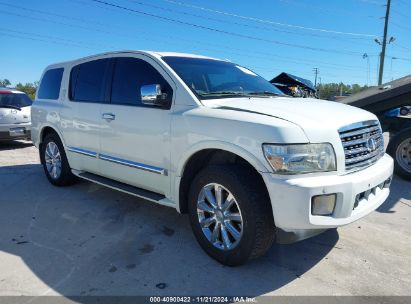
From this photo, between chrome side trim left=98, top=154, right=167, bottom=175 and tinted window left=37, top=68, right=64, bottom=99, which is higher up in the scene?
tinted window left=37, top=68, right=64, bottom=99

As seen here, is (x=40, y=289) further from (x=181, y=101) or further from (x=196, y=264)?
(x=181, y=101)

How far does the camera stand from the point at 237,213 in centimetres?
322

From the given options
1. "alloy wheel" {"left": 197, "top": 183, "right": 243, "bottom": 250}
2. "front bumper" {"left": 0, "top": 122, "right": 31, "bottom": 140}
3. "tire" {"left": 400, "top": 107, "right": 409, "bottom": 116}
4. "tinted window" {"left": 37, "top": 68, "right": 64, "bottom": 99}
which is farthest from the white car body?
"front bumper" {"left": 0, "top": 122, "right": 31, "bottom": 140}

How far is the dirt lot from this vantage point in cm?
303

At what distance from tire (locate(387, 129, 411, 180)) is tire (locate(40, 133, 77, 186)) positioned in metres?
5.26

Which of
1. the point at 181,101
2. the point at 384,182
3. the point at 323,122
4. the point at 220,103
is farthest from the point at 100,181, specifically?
the point at 384,182

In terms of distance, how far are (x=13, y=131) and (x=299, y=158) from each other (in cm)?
868

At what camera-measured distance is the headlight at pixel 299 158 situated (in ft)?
9.31

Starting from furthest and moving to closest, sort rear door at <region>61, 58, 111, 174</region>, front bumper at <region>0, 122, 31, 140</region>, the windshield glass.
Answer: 1. the windshield glass
2. front bumper at <region>0, 122, 31, 140</region>
3. rear door at <region>61, 58, 111, 174</region>

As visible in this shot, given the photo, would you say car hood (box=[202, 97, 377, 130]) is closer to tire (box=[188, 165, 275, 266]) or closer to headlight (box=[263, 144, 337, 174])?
headlight (box=[263, 144, 337, 174])

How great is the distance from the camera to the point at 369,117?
360cm

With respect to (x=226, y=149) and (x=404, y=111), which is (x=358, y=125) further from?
(x=404, y=111)

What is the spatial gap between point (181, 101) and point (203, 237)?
1.30m

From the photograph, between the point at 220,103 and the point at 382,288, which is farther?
the point at 220,103
